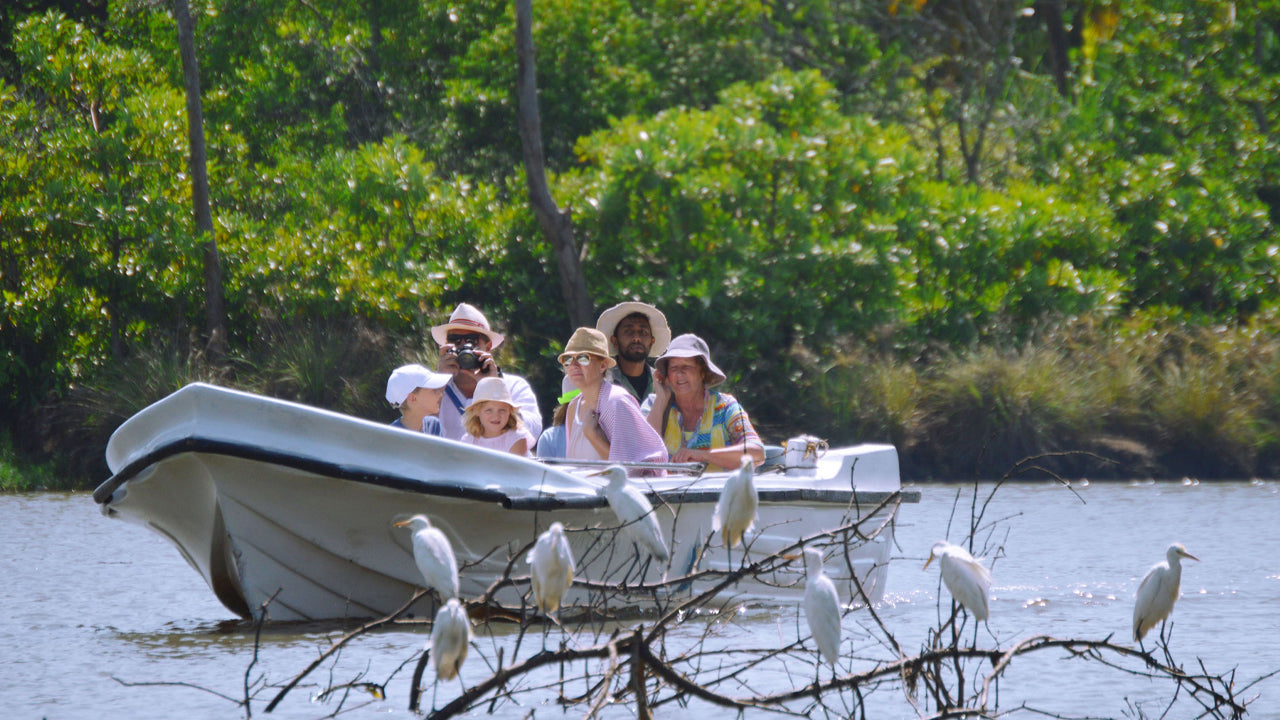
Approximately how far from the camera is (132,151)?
666 inches

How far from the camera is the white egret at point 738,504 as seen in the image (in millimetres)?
5145

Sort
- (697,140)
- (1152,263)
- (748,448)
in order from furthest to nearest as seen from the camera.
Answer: (1152,263) → (697,140) → (748,448)

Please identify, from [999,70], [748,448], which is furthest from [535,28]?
[748,448]

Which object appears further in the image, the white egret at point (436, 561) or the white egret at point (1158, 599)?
the white egret at point (1158, 599)

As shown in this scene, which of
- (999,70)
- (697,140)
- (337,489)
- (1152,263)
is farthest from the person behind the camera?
(999,70)

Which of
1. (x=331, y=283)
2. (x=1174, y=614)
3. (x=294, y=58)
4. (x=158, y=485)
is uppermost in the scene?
(x=294, y=58)

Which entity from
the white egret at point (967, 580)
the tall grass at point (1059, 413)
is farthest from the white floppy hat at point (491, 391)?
the tall grass at point (1059, 413)

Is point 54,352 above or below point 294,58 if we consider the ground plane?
below

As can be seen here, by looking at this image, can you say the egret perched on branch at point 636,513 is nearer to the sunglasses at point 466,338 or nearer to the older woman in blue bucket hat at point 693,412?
the older woman in blue bucket hat at point 693,412

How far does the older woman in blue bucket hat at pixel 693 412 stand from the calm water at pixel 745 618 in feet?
2.58

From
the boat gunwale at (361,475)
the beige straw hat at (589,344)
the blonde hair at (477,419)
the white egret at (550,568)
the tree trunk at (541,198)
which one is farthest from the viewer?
the tree trunk at (541,198)

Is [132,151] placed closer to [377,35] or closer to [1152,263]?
[377,35]

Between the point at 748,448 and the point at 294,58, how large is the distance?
1394 cm

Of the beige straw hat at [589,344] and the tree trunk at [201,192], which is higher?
the tree trunk at [201,192]
